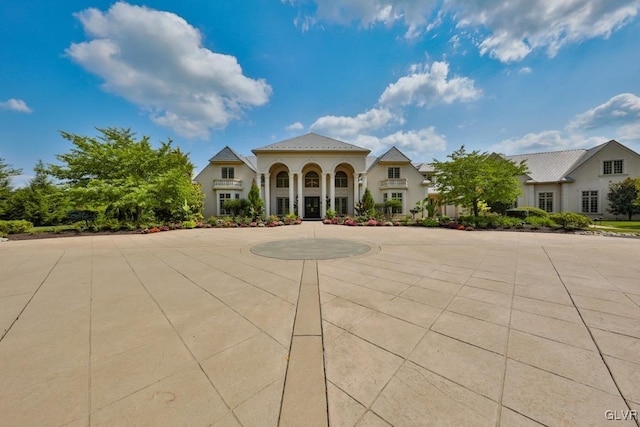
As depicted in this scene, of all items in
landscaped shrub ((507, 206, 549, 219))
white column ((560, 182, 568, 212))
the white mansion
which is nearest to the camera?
landscaped shrub ((507, 206, 549, 219))

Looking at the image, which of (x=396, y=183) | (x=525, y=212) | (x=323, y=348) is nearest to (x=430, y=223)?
(x=525, y=212)

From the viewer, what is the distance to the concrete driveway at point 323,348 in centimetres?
180

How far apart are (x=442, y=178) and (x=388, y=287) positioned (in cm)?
1608

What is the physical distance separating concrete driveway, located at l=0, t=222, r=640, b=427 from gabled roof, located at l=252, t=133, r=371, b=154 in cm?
1964

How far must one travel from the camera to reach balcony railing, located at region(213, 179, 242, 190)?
24812 mm

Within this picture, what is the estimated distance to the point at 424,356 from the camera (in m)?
2.44

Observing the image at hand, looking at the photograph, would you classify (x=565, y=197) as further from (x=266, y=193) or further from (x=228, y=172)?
(x=228, y=172)

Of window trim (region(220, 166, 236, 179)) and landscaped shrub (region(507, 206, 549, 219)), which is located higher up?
window trim (region(220, 166, 236, 179))

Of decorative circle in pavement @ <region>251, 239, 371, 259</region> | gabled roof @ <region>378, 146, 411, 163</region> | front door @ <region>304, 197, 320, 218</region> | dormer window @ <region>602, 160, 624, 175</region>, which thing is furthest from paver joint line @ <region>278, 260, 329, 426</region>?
dormer window @ <region>602, 160, 624, 175</region>

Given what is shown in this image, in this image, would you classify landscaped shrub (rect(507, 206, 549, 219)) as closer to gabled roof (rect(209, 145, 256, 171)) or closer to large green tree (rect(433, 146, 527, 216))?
large green tree (rect(433, 146, 527, 216))

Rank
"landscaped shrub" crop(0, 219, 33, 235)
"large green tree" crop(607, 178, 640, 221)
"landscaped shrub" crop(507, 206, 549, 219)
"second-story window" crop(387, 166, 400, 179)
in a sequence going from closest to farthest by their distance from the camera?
1. "landscaped shrub" crop(0, 219, 33, 235)
2. "landscaped shrub" crop(507, 206, 549, 219)
3. "large green tree" crop(607, 178, 640, 221)
4. "second-story window" crop(387, 166, 400, 179)

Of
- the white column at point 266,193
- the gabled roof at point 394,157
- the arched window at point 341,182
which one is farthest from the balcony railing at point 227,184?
the gabled roof at point 394,157

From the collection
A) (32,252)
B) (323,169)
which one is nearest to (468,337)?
(32,252)

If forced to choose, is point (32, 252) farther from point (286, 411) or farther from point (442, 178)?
point (442, 178)
